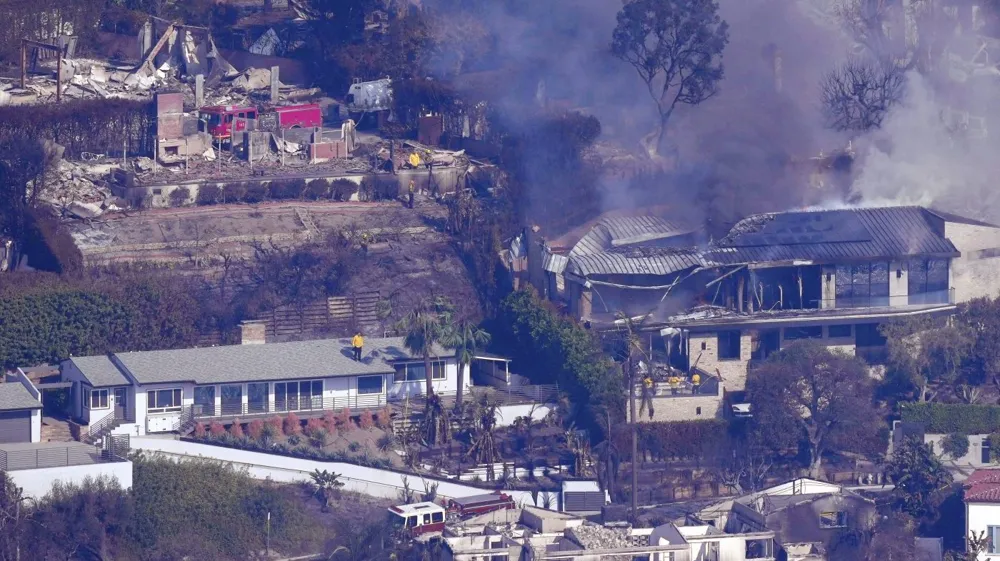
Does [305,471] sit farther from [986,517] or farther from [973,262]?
[973,262]

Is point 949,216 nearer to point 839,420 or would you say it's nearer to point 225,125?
point 839,420

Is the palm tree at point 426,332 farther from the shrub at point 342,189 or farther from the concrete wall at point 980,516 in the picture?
the concrete wall at point 980,516

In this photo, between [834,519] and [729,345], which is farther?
[729,345]

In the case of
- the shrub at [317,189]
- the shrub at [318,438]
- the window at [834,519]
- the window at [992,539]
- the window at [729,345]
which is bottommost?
the window at [992,539]

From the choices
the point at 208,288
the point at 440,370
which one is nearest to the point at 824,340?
the point at 440,370

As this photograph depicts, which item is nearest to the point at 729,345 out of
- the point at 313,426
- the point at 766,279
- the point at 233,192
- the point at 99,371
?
the point at 766,279

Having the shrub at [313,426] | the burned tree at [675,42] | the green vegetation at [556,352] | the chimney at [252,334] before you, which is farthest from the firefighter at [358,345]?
the burned tree at [675,42]

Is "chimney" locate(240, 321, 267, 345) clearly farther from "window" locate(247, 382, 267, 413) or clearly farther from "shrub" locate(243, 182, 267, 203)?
"shrub" locate(243, 182, 267, 203)
